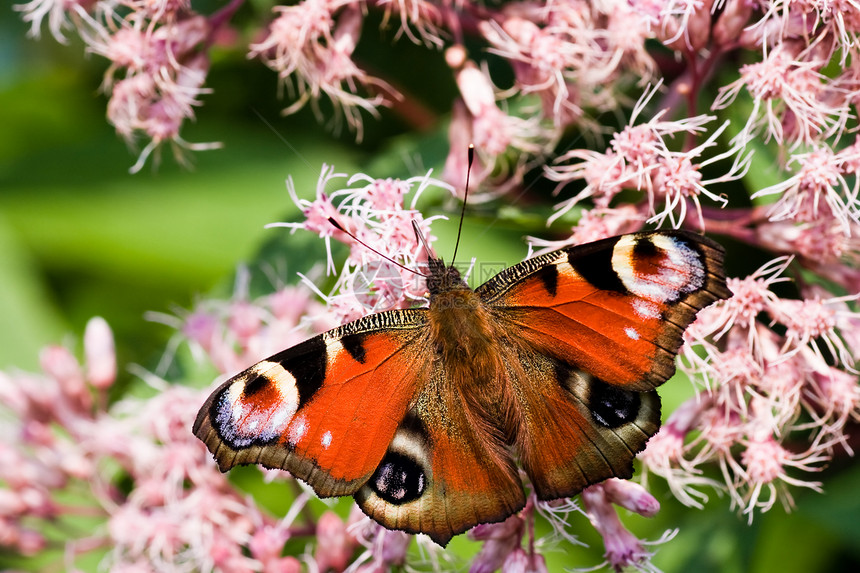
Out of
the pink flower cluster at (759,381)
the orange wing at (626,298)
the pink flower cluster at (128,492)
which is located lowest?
the pink flower cluster at (128,492)

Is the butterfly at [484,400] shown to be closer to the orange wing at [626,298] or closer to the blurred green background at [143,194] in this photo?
the orange wing at [626,298]

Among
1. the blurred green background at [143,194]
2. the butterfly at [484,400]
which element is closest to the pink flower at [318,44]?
the blurred green background at [143,194]

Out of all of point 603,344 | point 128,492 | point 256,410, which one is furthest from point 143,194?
point 603,344

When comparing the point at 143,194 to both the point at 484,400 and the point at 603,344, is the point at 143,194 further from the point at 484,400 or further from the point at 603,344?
the point at 603,344

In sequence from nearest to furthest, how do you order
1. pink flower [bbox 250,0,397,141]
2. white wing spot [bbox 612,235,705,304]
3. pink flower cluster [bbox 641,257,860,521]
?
white wing spot [bbox 612,235,705,304], pink flower cluster [bbox 641,257,860,521], pink flower [bbox 250,0,397,141]

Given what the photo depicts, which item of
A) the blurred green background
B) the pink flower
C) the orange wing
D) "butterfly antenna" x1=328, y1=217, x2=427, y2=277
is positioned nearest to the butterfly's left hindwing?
"butterfly antenna" x1=328, y1=217, x2=427, y2=277

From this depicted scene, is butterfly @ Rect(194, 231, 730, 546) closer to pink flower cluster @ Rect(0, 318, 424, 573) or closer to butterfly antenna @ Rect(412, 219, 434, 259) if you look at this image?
butterfly antenna @ Rect(412, 219, 434, 259)

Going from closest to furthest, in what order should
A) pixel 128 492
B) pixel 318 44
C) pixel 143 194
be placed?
pixel 318 44
pixel 128 492
pixel 143 194
